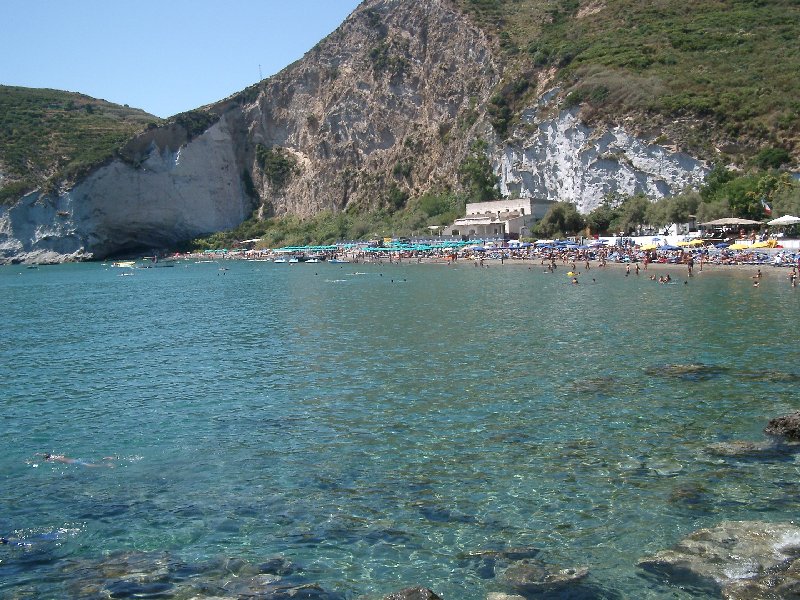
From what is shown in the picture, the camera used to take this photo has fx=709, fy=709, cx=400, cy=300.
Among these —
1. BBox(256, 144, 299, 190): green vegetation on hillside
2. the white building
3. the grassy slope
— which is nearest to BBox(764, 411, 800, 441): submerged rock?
the grassy slope

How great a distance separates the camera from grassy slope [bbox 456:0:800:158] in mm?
62438

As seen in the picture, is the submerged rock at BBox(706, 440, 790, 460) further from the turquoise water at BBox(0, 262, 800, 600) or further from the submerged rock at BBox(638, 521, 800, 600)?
the submerged rock at BBox(638, 521, 800, 600)

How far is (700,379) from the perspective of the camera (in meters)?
16.5

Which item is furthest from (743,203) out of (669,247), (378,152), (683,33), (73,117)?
(73,117)

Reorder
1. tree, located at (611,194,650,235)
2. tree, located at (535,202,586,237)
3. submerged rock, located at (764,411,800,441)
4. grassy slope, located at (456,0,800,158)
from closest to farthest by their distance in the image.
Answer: submerged rock, located at (764,411,800,441) < tree, located at (611,194,650,235) < grassy slope, located at (456,0,800,158) < tree, located at (535,202,586,237)

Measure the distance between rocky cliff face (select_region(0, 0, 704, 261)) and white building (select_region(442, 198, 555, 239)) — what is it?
12.0 ft

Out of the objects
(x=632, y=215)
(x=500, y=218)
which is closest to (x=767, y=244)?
(x=632, y=215)

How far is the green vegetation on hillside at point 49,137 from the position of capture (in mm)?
104688

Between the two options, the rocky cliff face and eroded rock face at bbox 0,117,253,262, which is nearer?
the rocky cliff face

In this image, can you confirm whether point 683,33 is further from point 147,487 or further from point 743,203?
point 147,487

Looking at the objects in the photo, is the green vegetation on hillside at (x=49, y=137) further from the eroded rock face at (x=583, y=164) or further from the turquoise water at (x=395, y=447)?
the turquoise water at (x=395, y=447)

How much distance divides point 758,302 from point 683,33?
5958cm

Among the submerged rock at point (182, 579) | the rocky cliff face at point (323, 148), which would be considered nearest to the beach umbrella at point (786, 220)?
the rocky cliff face at point (323, 148)

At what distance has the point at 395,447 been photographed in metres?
12.4
